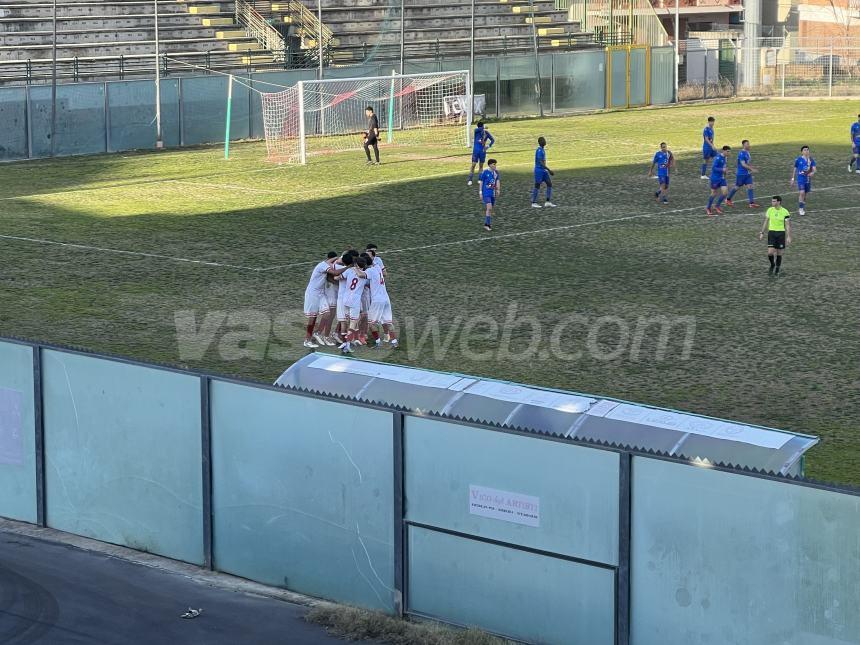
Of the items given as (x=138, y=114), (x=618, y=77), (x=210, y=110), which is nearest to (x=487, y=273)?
(x=138, y=114)

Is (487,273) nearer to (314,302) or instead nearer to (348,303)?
(314,302)

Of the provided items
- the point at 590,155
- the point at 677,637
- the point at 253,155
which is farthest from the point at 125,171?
the point at 677,637

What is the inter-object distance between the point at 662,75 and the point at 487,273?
4041cm

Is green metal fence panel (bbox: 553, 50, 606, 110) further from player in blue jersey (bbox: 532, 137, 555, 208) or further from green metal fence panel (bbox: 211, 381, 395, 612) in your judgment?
green metal fence panel (bbox: 211, 381, 395, 612)

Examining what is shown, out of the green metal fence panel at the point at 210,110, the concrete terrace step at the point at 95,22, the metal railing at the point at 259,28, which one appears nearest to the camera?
the green metal fence panel at the point at 210,110

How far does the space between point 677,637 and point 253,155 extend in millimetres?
36068

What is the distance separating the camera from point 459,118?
51219mm

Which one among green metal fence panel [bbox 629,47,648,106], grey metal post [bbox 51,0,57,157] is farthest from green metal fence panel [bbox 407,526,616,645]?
green metal fence panel [bbox 629,47,648,106]

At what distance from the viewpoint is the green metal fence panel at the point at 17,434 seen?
1351 centimetres

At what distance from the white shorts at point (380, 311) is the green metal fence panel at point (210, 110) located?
30263 mm

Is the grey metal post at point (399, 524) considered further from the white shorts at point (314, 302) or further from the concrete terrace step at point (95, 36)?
the concrete terrace step at point (95, 36)

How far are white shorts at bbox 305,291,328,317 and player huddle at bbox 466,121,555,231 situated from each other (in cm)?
1017

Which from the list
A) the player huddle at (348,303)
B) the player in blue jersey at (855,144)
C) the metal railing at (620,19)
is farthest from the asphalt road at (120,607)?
the metal railing at (620,19)

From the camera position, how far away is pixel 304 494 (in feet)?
39.1
